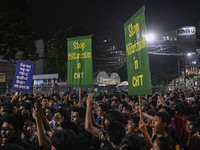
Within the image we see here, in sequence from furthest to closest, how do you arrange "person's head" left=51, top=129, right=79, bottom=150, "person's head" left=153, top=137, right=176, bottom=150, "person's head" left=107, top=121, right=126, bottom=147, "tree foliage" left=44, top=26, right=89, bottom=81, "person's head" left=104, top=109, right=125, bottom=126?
"tree foliage" left=44, top=26, right=89, bottom=81 → "person's head" left=104, top=109, right=125, bottom=126 → "person's head" left=107, top=121, right=126, bottom=147 → "person's head" left=153, top=137, right=176, bottom=150 → "person's head" left=51, top=129, right=79, bottom=150

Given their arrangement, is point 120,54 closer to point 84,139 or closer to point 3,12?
point 3,12

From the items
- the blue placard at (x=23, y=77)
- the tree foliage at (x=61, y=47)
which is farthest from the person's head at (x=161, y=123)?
the tree foliage at (x=61, y=47)

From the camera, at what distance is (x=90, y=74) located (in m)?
6.63

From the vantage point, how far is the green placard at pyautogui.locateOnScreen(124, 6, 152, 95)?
4.21 metres

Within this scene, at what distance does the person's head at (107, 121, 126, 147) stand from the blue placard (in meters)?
6.54

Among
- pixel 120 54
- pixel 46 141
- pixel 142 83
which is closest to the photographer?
pixel 46 141

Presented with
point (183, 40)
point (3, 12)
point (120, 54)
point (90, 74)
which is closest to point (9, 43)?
point (3, 12)

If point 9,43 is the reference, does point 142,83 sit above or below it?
below

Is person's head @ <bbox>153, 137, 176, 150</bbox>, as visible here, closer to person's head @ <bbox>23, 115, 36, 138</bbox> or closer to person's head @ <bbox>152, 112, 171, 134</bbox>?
person's head @ <bbox>152, 112, 171, 134</bbox>

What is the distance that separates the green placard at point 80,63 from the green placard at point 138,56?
2.04m

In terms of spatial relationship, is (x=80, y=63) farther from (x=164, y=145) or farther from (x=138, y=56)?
(x=164, y=145)

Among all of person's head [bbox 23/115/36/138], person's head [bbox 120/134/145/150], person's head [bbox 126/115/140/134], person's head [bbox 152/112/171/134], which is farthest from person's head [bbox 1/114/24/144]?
person's head [bbox 152/112/171/134]

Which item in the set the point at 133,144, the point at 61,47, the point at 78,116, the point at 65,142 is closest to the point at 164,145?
the point at 133,144

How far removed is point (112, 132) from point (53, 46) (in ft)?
115
